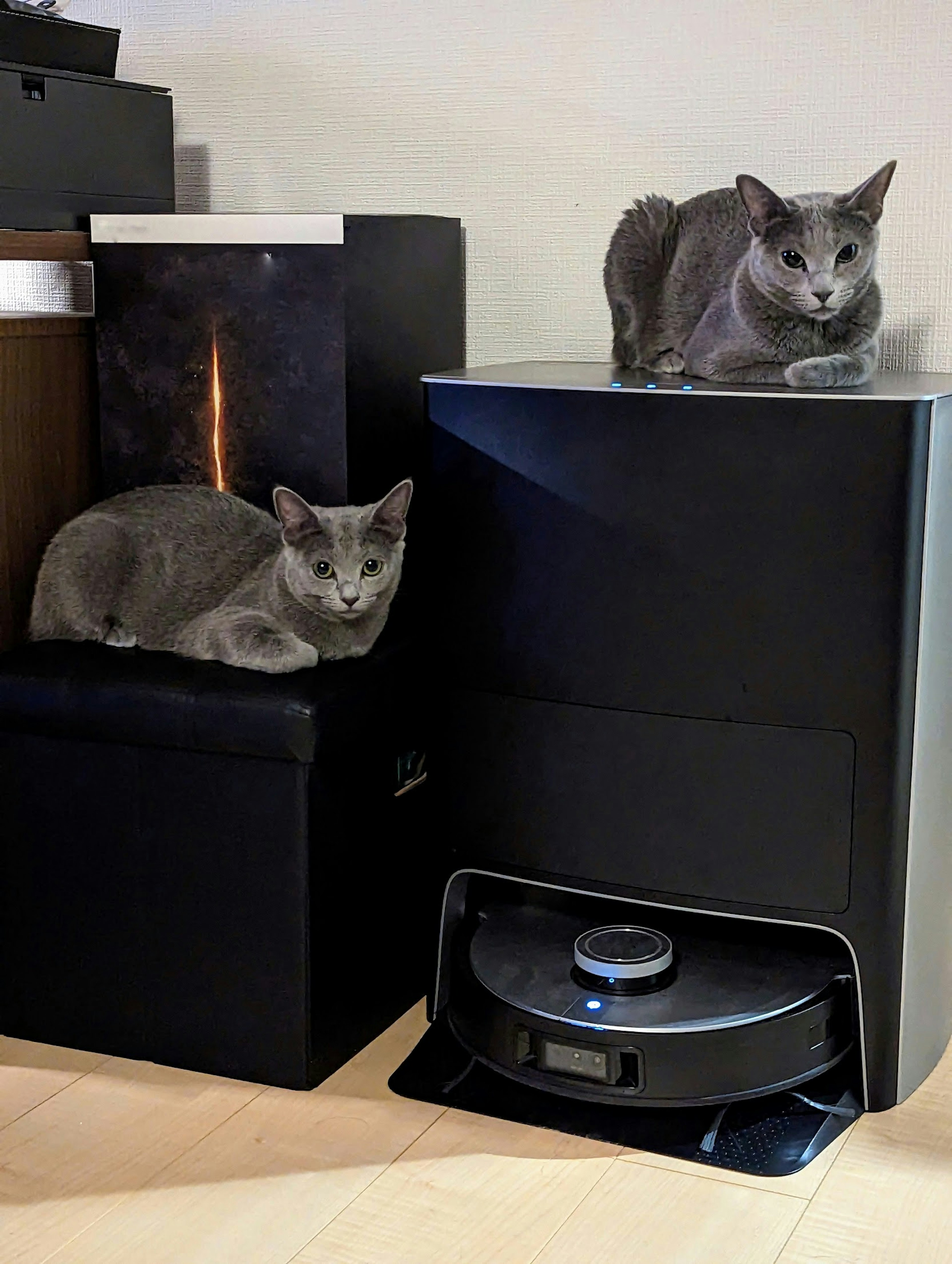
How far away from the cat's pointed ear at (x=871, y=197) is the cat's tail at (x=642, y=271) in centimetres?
25

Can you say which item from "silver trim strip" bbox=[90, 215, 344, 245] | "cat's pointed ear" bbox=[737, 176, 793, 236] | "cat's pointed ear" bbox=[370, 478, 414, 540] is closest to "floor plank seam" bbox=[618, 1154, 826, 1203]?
"cat's pointed ear" bbox=[370, 478, 414, 540]

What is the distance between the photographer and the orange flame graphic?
1730mm

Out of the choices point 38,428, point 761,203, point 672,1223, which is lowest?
point 672,1223

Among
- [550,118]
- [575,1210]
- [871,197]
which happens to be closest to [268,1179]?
[575,1210]

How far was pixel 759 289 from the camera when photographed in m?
1.47

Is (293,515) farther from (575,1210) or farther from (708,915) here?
(575,1210)

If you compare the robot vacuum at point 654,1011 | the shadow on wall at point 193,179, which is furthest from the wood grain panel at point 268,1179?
the shadow on wall at point 193,179

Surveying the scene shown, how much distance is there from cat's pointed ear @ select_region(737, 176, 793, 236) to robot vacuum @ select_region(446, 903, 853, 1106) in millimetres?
742

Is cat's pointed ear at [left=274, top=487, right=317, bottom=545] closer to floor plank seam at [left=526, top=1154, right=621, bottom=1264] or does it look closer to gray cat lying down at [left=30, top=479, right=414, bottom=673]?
gray cat lying down at [left=30, top=479, right=414, bottom=673]

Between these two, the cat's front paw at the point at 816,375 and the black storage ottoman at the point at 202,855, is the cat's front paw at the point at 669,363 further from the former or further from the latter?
the black storage ottoman at the point at 202,855

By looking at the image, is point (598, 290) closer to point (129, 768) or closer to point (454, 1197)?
point (129, 768)

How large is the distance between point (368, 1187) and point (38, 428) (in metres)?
0.96

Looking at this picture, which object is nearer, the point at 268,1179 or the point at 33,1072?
the point at 268,1179

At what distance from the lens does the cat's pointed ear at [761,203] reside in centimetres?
142
